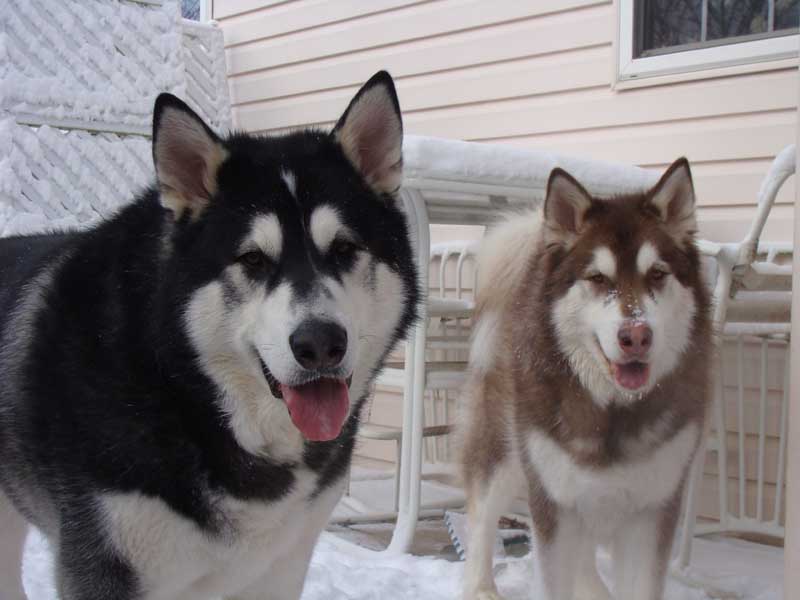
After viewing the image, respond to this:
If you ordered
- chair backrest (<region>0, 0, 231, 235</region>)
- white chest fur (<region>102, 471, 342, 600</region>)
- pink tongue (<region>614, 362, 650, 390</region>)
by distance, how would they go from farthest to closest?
1. chair backrest (<region>0, 0, 231, 235</region>)
2. pink tongue (<region>614, 362, 650, 390</region>)
3. white chest fur (<region>102, 471, 342, 600</region>)

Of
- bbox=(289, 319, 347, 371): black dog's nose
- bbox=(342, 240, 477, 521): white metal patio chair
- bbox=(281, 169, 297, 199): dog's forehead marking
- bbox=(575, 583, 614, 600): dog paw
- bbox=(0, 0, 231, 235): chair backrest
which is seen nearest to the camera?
bbox=(289, 319, 347, 371): black dog's nose

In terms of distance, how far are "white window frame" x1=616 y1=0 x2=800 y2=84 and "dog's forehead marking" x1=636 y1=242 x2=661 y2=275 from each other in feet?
5.82

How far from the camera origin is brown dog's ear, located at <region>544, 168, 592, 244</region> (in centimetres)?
256

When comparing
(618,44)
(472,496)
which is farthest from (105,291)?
(618,44)

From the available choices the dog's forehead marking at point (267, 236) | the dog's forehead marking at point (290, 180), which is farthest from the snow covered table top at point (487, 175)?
the dog's forehead marking at point (267, 236)

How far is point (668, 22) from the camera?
13.7 ft

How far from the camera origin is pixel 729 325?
3.48 metres

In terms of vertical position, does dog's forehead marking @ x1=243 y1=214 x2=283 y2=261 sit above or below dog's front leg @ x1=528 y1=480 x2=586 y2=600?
above

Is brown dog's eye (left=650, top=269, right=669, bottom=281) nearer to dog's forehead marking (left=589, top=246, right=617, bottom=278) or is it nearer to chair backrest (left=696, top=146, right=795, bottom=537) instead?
dog's forehead marking (left=589, top=246, right=617, bottom=278)

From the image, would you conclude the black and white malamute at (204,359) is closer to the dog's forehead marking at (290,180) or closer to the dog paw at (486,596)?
the dog's forehead marking at (290,180)

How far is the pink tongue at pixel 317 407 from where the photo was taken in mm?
1667

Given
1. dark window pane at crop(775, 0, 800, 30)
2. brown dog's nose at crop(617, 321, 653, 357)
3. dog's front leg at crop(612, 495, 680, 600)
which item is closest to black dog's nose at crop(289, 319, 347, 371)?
brown dog's nose at crop(617, 321, 653, 357)

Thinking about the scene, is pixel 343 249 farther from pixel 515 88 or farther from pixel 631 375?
pixel 515 88

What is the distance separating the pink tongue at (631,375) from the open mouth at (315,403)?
3.28 ft
